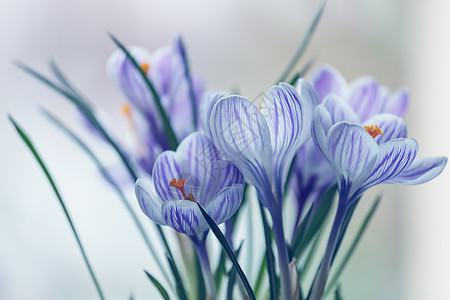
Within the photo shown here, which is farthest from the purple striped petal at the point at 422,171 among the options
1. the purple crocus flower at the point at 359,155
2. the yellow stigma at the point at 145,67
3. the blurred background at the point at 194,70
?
the blurred background at the point at 194,70

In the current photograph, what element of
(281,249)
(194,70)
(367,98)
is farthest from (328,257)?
(194,70)

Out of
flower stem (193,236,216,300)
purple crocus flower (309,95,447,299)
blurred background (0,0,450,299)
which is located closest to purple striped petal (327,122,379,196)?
purple crocus flower (309,95,447,299)

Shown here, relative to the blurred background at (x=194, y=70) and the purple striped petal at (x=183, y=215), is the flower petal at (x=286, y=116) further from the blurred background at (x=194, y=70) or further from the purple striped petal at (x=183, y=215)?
the blurred background at (x=194, y=70)

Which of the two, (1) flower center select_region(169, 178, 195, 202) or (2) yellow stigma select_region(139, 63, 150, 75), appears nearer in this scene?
(1) flower center select_region(169, 178, 195, 202)

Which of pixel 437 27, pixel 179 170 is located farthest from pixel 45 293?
pixel 437 27

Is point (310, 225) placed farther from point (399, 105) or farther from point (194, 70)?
point (194, 70)

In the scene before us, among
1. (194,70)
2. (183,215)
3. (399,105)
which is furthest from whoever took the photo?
(194,70)

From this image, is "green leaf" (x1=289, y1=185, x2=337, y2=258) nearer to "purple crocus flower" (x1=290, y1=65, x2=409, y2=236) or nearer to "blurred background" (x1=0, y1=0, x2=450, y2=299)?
"purple crocus flower" (x1=290, y1=65, x2=409, y2=236)
